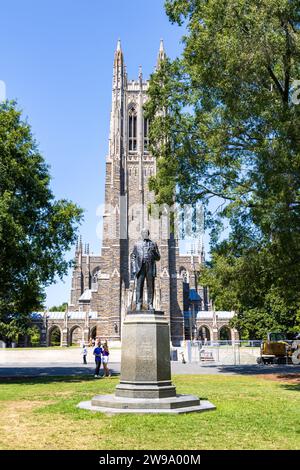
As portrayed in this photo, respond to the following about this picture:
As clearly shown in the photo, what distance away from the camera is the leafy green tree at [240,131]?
15.5 m

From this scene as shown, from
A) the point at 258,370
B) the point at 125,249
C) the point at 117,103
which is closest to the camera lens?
the point at 258,370

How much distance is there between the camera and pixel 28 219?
2094cm

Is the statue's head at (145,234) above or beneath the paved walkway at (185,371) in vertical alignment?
above

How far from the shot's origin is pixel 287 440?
734 cm

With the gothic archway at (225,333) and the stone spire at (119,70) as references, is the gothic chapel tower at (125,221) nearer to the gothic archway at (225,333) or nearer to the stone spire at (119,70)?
the stone spire at (119,70)

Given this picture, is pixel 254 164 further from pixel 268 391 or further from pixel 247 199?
pixel 268 391

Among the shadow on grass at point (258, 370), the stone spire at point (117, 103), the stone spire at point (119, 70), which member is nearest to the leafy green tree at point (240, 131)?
the shadow on grass at point (258, 370)

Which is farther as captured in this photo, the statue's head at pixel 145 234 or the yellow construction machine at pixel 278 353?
the yellow construction machine at pixel 278 353

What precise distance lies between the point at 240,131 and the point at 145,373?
10.9 meters

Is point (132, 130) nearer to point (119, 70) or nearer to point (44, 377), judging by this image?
point (119, 70)

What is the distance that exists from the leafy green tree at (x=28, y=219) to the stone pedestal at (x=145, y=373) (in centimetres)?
1028

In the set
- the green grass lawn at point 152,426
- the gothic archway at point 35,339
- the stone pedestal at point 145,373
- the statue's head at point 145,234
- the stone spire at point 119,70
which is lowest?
the gothic archway at point 35,339

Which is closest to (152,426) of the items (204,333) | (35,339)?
(204,333)

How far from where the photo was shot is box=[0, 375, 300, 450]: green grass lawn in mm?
7020
